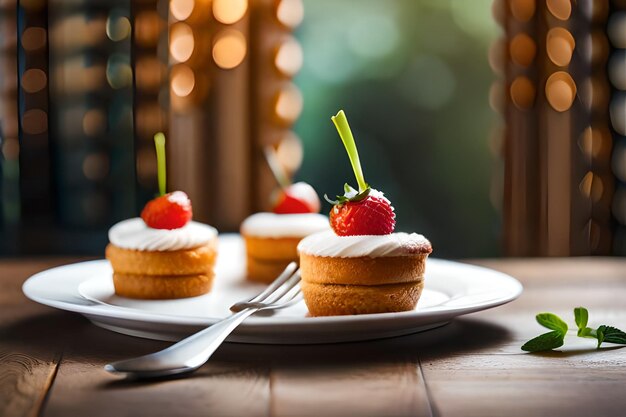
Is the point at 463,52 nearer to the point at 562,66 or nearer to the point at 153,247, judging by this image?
the point at 562,66

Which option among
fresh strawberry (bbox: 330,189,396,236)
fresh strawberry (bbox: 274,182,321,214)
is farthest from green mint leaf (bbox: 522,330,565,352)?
fresh strawberry (bbox: 274,182,321,214)

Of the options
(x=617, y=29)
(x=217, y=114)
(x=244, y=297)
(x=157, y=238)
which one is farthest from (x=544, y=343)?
(x=617, y=29)

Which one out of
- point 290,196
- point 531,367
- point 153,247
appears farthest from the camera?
point 290,196

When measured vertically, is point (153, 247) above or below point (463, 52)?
below

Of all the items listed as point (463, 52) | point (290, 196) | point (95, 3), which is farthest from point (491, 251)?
point (290, 196)

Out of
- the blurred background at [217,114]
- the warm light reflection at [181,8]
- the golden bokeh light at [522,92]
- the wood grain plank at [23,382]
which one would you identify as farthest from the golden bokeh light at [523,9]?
the wood grain plank at [23,382]

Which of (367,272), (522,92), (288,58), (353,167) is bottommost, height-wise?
(367,272)

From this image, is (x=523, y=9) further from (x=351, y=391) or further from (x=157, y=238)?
(x=351, y=391)
